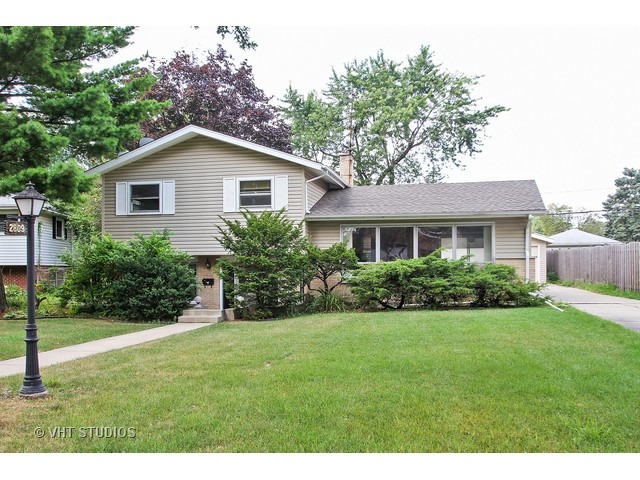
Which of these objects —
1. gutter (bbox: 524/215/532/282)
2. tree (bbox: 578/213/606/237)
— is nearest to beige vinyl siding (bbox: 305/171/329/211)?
gutter (bbox: 524/215/532/282)

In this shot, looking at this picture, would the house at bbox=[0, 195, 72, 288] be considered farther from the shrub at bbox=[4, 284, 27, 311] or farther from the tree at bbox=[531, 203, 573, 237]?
the tree at bbox=[531, 203, 573, 237]

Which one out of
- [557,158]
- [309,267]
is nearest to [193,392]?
[309,267]

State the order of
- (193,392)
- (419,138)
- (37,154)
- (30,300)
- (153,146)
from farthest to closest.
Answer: (419,138)
(153,146)
(37,154)
(30,300)
(193,392)

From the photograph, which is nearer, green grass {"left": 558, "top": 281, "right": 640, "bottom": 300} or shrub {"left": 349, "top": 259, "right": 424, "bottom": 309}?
shrub {"left": 349, "top": 259, "right": 424, "bottom": 309}

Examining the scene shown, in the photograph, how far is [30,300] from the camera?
537 cm

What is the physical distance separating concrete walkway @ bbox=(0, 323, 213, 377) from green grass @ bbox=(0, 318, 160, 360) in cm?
31

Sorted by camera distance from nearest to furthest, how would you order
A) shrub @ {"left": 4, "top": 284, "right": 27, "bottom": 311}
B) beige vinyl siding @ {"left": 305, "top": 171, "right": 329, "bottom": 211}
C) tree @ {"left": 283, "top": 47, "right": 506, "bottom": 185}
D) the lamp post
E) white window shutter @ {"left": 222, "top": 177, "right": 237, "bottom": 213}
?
the lamp post, shrub @ {"left": 4, "top": 284, "right": 27, "bottom": 311}, white window shutter @ {"left": 222, "top": 177, "right": 237, "bottom": 213}, beige vinyl siding @ {"left": 305, "top": 171, "right": 329, "bottom": 211}, tree @ {"left": 283, "top": 47, "right": 506, "bottom": 185}

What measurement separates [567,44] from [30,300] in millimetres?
6736

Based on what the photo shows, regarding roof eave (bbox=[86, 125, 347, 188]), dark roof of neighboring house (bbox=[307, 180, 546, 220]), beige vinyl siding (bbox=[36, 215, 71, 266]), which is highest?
roof eave (bbox=[86, 125, 347, 188])

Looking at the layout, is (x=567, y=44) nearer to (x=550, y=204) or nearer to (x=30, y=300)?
(x=30, y=300)

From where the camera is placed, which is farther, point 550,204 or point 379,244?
point 550,204

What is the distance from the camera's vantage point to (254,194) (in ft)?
48.7

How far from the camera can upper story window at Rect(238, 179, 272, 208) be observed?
1476 centimetres

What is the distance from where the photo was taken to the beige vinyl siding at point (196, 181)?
48.2 feet
